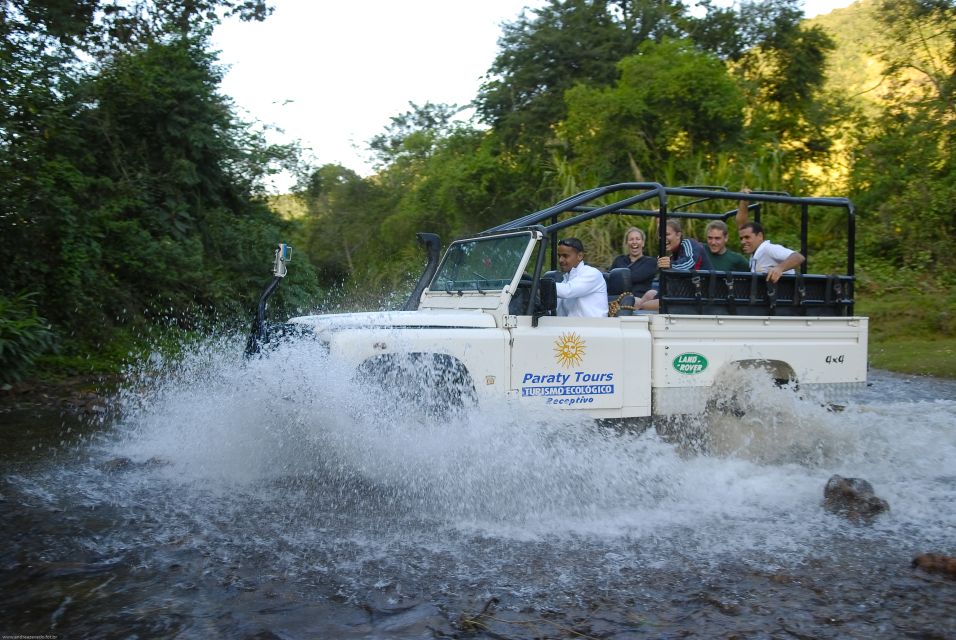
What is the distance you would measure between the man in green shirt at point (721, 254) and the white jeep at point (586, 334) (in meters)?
0.75

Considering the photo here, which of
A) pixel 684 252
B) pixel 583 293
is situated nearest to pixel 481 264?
pixel 583 293

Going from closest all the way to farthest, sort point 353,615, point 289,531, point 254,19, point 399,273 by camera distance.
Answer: point 353,615, point 289,531, point 254,19, point 399,273

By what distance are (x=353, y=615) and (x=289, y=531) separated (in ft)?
4.20

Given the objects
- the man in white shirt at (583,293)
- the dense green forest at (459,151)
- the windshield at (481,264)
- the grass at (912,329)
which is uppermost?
the dense green forest at (459,151)

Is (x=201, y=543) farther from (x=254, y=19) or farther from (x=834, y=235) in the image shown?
(x=834, y=235)

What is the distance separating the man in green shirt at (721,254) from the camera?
7.71 meters

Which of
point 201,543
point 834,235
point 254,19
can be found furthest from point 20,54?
point 834,235

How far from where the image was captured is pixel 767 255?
7.35 meters

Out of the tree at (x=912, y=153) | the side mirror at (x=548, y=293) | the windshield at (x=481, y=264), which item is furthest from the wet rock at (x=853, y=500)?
the tree at (x=912, y=153)

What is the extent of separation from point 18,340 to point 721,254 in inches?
307

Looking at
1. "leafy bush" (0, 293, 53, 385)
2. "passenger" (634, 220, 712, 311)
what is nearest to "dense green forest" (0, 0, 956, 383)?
"leafy bush" (0, 293, 53, 385)

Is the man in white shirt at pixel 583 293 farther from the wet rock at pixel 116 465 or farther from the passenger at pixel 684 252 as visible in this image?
the wet rock at pixel 116 465

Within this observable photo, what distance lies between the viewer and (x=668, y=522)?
5199 millimetres

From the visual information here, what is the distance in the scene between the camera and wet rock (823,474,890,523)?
5.30m
